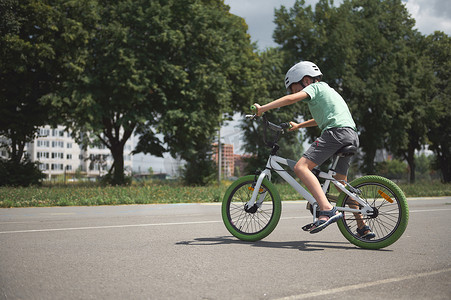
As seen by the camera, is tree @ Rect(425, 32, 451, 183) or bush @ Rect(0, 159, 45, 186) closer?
bush @ Rect(0, 159, 45, 186)

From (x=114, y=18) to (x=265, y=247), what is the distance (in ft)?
69.5

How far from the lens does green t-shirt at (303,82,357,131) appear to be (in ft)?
16.3

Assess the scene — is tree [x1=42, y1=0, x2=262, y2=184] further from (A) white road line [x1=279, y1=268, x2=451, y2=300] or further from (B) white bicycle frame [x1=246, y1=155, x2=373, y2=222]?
(A) white road line [x1=279, y1=268, x2=451, y2=300]

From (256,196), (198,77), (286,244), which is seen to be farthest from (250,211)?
(198,77)

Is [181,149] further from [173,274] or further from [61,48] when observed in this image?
[173,274]

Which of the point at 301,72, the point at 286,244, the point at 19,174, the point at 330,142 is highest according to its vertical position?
the point at 301,72

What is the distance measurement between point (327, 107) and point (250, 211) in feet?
5.03

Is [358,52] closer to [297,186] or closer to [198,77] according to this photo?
[198,77]

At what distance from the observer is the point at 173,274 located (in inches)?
142

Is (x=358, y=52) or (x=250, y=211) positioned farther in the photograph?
(x=358, y=52)

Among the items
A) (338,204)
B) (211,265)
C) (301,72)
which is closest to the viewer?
(211,265)

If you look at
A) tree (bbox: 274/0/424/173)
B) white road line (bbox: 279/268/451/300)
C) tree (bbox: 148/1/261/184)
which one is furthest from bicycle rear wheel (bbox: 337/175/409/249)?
tree (bbox: 274/0/424/173)

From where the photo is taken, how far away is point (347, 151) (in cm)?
490

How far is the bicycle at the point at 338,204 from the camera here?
193 inches
